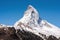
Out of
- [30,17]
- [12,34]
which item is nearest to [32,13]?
[30,17]

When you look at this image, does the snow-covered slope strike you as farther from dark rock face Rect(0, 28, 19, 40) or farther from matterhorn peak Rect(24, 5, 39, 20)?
dark rock face Rect(0, 28, 19, 40)

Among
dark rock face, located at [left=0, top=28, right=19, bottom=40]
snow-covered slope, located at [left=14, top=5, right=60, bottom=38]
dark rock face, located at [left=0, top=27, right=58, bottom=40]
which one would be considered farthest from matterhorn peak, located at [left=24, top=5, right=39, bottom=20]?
dark rock face, located at [left=0, top=28, right=19, bottom=40]

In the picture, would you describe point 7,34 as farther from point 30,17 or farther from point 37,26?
point 30,17

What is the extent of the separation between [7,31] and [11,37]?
12.0ft

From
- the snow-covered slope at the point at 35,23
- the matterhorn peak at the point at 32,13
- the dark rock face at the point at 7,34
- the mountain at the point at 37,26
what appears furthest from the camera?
the matterhorn peak at the point at 32,13

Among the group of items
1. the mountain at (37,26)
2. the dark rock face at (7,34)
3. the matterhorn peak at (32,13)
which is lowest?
the dark rock face at (7,34)

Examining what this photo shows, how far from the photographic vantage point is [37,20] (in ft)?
520

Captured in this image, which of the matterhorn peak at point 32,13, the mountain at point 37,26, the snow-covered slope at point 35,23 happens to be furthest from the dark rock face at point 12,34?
the matterhorn peak at point 32,13

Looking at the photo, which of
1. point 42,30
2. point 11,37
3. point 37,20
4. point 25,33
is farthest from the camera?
point 37,20

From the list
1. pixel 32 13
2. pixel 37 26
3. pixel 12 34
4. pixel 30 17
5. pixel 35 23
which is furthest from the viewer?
pixel 32 13

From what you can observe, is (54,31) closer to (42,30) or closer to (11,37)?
(42,30)

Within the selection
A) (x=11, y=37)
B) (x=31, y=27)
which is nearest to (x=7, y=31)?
(x=11, y=37)

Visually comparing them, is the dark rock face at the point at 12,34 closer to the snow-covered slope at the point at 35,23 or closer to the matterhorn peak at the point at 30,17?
the snow-covered slope at the point at 35,23

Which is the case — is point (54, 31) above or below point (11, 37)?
above
